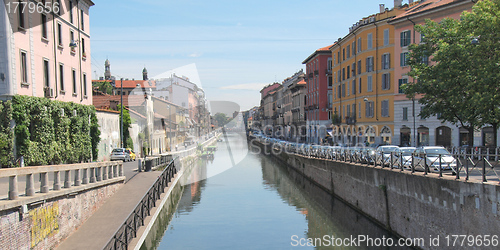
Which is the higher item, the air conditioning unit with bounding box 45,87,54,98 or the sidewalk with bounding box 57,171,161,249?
the air conditioning unit with bounding box 45,87,54,98

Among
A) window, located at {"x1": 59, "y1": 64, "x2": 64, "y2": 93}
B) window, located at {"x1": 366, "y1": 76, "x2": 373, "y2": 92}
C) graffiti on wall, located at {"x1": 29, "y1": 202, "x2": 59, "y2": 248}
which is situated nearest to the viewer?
graffiti on wall, located at {"x1": 29, "y1": 202, "x2": 59, "y2": 248}

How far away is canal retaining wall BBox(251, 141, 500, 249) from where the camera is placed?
11734mm

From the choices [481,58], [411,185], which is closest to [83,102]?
[411,185]

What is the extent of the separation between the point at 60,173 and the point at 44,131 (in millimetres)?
8662

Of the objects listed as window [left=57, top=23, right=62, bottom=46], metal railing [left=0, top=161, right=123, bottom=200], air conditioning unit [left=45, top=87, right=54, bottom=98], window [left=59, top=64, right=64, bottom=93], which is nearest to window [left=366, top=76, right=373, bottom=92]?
window [left=59, top=64, right=64, bottom=93]

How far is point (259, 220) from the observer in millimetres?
23219

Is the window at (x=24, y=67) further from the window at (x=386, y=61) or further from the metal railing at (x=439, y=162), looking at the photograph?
the window at (x=386, y=61)

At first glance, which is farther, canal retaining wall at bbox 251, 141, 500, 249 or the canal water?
the canal water

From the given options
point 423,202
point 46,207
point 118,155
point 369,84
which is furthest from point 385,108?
point 46,207

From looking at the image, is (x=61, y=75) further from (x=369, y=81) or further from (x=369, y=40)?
(x=369, y=40)

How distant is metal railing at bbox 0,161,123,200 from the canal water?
3.74 m

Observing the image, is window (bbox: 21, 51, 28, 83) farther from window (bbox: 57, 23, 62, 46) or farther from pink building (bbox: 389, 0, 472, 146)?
pink building (bbox: 389, 0, 472, 146)

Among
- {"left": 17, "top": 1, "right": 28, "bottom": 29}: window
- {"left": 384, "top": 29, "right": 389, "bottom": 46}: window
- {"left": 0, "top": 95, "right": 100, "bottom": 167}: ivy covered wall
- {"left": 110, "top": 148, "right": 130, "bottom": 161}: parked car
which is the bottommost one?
{"left": 110, "top": 148, "right": 130, "bottom": 161}: parked car

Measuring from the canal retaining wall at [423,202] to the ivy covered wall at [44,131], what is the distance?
17612mm
